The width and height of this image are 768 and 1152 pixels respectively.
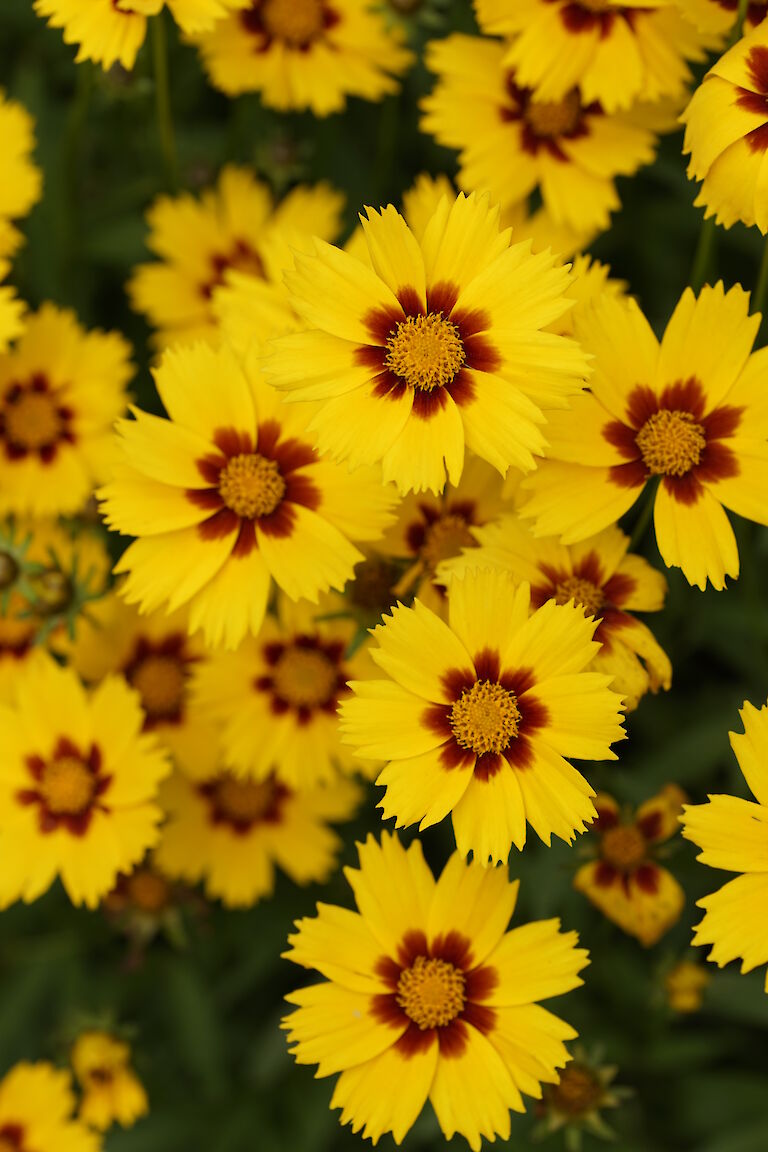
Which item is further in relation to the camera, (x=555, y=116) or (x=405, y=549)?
(x=555, y=116)

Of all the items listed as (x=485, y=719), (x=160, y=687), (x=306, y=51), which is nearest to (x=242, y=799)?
(x=160, y=687)

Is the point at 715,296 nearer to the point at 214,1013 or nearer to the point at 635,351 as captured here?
the point at 635,351

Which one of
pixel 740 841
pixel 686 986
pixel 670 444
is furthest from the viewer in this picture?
pixel 686 986

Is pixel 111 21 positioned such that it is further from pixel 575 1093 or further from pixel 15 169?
pixel 575 1093

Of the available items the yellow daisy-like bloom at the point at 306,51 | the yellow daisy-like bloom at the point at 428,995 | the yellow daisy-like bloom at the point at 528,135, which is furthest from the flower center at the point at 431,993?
the yellow daisy-like bloom at the point at 306,51

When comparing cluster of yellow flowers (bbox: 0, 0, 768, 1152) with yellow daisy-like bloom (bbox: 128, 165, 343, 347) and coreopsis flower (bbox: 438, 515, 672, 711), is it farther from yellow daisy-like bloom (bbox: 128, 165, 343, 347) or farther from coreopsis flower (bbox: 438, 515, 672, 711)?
yellow daisy-like bloom (bbox: 128, 165, 343, 347)

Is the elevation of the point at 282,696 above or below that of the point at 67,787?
above

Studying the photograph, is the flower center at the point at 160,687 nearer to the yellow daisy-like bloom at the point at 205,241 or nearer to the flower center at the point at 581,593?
the yellow daisy-like bloom at the point at 205,241
